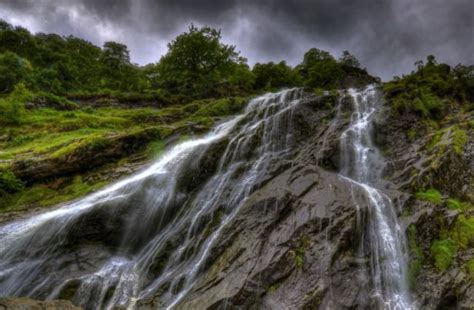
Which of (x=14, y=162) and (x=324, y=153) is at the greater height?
(x=324, y=153)

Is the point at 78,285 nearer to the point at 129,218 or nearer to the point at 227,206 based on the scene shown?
the point at 129,218

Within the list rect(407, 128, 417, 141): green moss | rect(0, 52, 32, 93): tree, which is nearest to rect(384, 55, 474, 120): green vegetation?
rect(407, 128, 417, 141): green moss

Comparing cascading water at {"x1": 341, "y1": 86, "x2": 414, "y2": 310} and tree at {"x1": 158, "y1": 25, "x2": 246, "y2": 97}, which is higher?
tree at {"x1": 158, "y1": 25, "x2": 246, "y2": 97}

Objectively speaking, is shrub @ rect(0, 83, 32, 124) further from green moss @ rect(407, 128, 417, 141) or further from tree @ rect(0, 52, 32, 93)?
green moss @ rect(407, 128, 417, 141)

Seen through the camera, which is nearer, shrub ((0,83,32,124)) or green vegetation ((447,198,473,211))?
green vegetation ((447,198,473,211))

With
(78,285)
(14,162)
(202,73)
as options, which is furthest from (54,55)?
(78,285)

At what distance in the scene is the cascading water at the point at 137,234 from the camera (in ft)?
31.7

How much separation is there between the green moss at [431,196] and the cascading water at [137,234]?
6.00 metres

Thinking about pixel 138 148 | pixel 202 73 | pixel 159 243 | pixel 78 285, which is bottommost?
pixel 78 285

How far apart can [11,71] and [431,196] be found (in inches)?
1344

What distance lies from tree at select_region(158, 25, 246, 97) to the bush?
1926 centimetres

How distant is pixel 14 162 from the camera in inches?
596

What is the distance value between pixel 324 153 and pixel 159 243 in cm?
863

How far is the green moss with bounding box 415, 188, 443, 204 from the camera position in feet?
37.4
